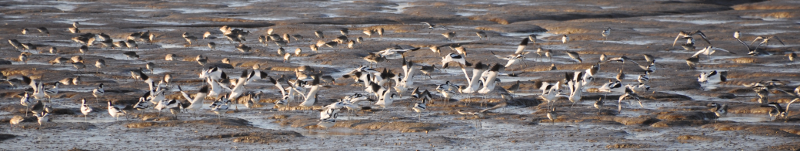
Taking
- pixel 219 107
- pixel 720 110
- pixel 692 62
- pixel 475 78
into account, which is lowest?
pixel 692 62

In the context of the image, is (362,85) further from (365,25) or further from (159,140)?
(365,25)

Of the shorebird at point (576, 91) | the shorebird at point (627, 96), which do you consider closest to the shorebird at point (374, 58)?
the shorebird at point (627, 96)

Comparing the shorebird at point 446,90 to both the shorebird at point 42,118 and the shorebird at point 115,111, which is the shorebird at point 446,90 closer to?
the shorebird at point 115,111

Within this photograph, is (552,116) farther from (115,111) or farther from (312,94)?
(115,111)

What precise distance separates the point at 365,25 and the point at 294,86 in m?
21.6

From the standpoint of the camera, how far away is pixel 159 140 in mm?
12828

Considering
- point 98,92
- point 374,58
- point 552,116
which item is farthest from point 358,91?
point 552,116

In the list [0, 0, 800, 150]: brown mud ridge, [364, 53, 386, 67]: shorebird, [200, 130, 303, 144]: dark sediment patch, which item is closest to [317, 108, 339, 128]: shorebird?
[0, 0, 800, 150]: brown mud ridge

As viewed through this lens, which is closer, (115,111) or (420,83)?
(115,111)

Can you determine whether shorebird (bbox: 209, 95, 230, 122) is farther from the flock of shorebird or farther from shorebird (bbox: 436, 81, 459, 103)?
shorebird (bbox: 436, 81, 459, 103)

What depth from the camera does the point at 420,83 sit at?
65.9 ft

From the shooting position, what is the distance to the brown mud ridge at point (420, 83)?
1288 centimetres

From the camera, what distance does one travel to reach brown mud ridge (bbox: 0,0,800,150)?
12.9 meters

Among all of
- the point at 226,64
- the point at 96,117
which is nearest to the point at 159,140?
the point at 96,117
